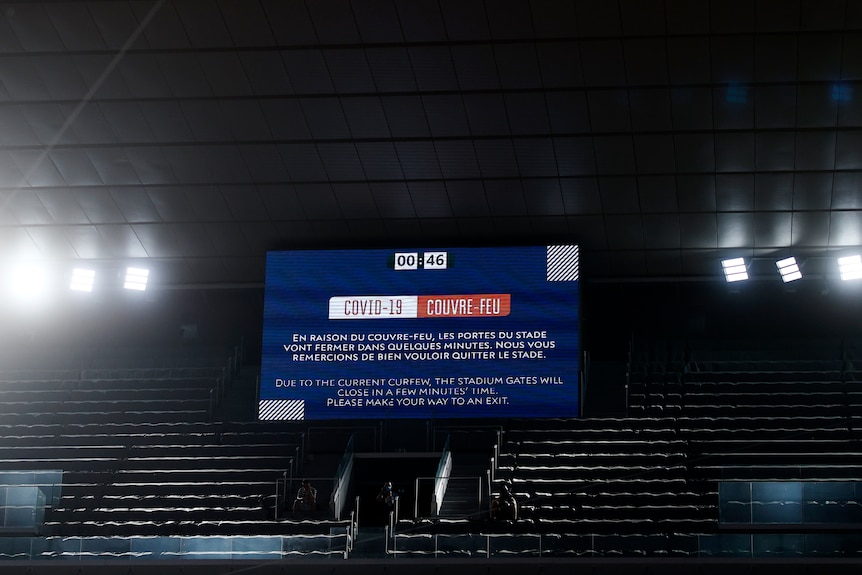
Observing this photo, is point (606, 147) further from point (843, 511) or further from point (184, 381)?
point (184, 381)

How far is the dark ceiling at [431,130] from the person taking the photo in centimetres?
2894

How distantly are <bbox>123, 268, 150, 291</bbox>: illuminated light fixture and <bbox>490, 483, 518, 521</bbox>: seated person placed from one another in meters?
11.9

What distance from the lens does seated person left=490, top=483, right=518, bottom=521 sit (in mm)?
28656

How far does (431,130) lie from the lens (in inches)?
1245

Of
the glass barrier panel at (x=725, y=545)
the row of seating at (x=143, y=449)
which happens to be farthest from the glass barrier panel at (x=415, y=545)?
the glass barrier panel at (x=725, y=545)

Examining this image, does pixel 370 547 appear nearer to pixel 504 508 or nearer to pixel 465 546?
pixel 465 546

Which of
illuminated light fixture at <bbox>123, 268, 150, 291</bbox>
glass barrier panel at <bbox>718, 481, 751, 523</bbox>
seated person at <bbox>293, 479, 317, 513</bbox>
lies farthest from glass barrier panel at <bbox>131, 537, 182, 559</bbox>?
illuminated light fixture at <bbox>123, 268, 150, 291</bbox>

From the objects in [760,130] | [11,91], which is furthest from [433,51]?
[11,91]

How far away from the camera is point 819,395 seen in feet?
112

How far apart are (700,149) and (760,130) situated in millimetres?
1352

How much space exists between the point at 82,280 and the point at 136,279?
4.40 ft

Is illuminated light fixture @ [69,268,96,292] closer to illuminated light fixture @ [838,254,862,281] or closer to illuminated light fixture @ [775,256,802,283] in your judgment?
illuminated light fixture @ [775,256,802,283]

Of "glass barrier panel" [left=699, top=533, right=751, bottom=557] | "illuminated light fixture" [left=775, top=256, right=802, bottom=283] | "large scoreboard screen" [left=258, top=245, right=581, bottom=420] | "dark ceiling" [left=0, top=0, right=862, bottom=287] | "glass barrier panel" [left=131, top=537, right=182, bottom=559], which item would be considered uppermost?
"dark ceiling" [left=0, top=0, right=862, bottom=287]

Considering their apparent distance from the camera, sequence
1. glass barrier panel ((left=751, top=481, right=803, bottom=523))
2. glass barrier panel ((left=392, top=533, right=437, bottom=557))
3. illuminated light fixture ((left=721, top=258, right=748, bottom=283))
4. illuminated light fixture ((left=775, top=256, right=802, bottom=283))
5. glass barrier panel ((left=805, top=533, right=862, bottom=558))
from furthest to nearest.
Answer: illuminated light fixture ((left=721, top=258, right=748, bottom=283))
illuminated light fixture ((left=775, top=256, right=802, bottom=283))
glass barrier panel ((left=751, top=481, right=803, bottom=523))
glass barrier panel ((left=392, top=533, right=437, bottom=557))
glass barrier panel ((left=805, top=533, right=862, bottom=558))
